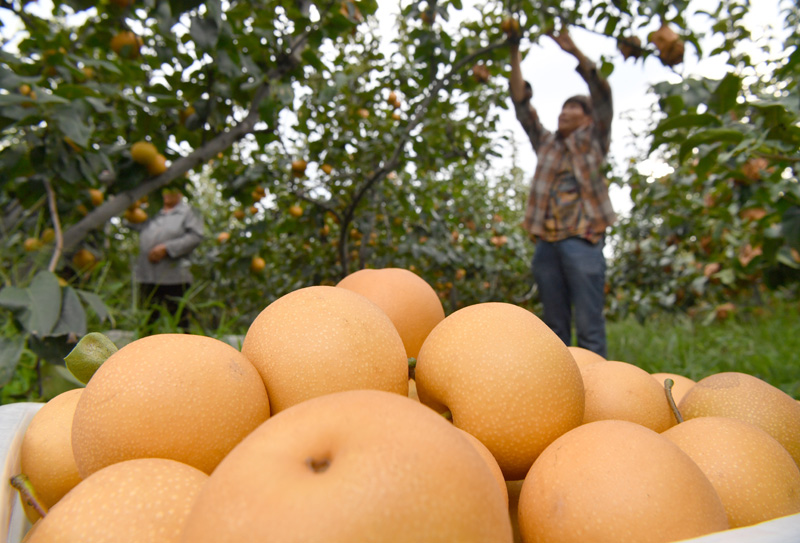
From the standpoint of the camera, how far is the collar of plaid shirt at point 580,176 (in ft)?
8.98

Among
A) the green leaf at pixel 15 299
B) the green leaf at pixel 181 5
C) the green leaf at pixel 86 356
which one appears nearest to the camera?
the green leaf at pixel 86 356

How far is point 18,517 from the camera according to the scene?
76 cm

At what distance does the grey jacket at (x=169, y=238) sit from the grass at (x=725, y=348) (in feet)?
11.5

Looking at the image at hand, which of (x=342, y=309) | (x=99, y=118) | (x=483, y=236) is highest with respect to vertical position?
(x=99, y=118)

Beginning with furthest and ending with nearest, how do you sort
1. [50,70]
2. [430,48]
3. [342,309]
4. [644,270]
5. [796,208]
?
[644,270] → [430,48] → [50,70] → [796,208] → [342,309]

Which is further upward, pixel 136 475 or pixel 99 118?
pixel 99 118

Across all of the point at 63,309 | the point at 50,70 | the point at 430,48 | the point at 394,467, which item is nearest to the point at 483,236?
the point at 430,48

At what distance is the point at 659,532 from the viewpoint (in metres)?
0.50

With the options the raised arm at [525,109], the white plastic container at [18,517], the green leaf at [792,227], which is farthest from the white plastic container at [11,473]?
the raised arm at [525,109]

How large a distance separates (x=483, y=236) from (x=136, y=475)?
16.2ft

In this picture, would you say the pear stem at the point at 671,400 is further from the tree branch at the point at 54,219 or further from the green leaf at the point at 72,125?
the tree branch at the point at 54,219

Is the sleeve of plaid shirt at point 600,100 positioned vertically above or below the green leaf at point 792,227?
above

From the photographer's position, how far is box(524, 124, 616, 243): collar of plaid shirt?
2736mm

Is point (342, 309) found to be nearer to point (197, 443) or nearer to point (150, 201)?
point (197, 443)
